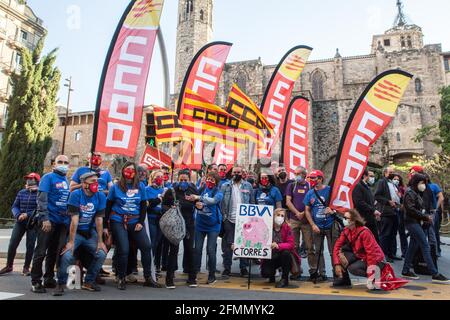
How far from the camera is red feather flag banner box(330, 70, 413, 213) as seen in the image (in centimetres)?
581

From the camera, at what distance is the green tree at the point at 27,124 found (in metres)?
19.2

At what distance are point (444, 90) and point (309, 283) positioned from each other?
102ft

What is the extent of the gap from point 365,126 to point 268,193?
2.37 meters

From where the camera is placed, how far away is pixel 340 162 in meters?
5.91

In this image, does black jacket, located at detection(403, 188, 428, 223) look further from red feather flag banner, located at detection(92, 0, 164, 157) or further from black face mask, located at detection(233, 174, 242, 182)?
red feather flag banner, located at detection(92, 0, 164, 157)

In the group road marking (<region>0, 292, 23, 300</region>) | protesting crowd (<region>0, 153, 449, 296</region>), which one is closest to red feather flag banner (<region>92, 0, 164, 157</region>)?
protesting crowd (<region>0, 153, 449, 296</region>)

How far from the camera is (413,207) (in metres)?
5.54

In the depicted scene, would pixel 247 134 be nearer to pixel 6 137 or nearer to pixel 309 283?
pixel 309 283

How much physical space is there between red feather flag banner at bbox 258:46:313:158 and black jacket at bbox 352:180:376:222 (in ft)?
13.2

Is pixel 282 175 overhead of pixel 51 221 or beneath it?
overhead

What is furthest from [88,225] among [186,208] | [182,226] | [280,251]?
[280,251]

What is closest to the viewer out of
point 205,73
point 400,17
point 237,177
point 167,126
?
point 237,177

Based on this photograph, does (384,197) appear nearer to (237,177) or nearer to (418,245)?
(418,245)
